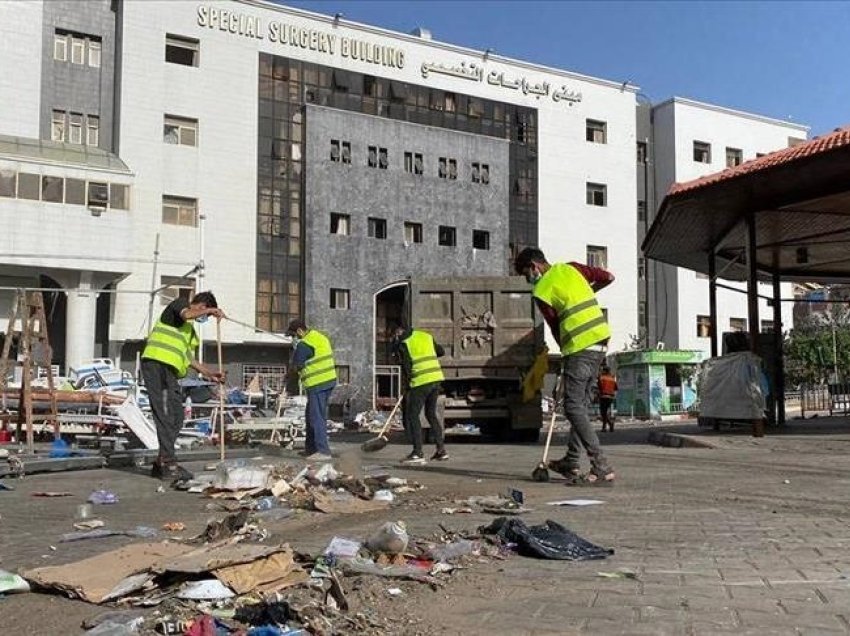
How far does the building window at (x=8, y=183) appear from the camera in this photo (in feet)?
95.4

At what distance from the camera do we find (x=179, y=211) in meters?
34.9

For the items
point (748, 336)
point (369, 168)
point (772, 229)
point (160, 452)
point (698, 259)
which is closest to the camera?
point (160, 452)

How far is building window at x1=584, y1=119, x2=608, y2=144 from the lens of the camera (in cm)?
4656

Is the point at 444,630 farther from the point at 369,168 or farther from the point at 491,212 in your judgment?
the point at 491,212

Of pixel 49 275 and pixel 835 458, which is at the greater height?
pixel 49 275

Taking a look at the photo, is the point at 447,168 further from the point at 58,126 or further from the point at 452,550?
the point at 452,550

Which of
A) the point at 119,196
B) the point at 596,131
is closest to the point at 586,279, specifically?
the point at 119,196

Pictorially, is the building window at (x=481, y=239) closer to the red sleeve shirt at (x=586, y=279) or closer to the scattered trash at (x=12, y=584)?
the red sleeve shirt at (x=586, y=279)

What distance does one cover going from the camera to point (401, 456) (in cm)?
1257

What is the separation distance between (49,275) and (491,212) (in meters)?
20.6

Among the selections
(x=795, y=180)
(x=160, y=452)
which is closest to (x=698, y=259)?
(x=795, y=180)

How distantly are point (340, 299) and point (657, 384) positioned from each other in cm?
1400

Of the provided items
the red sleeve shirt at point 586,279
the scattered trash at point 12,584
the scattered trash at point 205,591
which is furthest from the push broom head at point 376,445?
the scattered trash at point 205,591

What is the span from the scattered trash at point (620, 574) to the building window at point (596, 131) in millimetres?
43962
